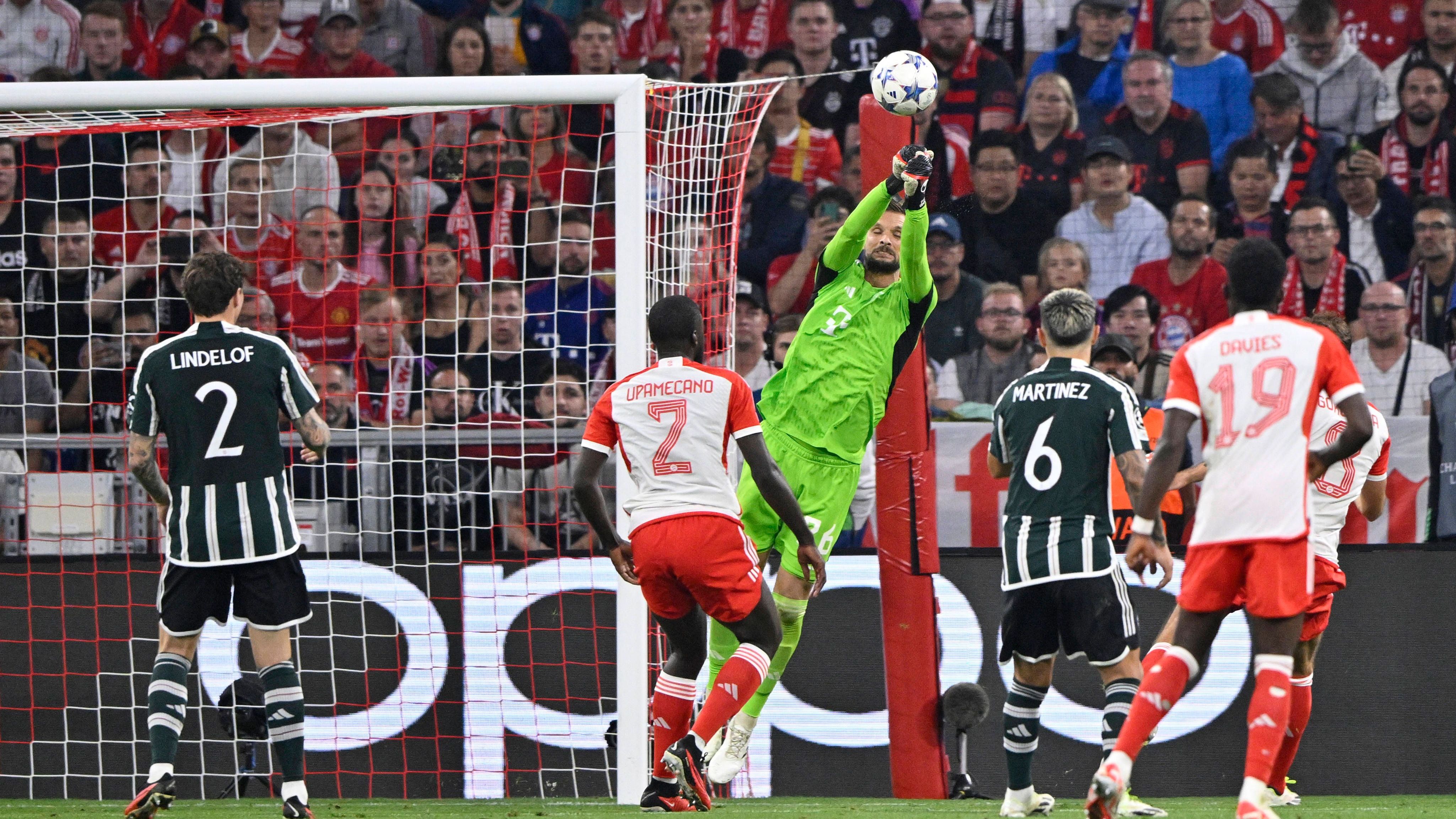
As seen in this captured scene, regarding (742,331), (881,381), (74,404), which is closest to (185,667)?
(881,381)

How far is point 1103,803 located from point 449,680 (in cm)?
396

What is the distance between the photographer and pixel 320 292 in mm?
9469

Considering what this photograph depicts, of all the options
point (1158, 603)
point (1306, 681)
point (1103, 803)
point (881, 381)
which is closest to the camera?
point (1103, 803)

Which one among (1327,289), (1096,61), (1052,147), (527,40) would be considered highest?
(527,40)

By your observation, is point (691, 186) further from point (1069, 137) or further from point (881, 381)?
point (1069, 137)

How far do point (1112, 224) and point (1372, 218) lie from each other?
1.75 metres

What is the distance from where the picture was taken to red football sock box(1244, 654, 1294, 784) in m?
4.27

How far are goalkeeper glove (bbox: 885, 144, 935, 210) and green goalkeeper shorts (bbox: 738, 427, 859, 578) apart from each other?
120 centimetres

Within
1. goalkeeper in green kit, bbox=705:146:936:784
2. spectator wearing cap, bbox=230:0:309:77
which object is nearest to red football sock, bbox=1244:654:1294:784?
goalkeeper in green kit, bbox=705:146:936:784

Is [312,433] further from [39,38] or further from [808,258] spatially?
[39,38]

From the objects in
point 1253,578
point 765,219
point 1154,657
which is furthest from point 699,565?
point 765,219

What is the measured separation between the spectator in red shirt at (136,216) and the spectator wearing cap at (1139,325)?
20.8 feet

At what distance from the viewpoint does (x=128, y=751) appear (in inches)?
294

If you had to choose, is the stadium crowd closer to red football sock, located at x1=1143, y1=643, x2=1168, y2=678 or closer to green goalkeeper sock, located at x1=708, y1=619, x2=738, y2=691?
green goalkeeper sock, located at x1=708, y1=619, x2=738, y2=691
